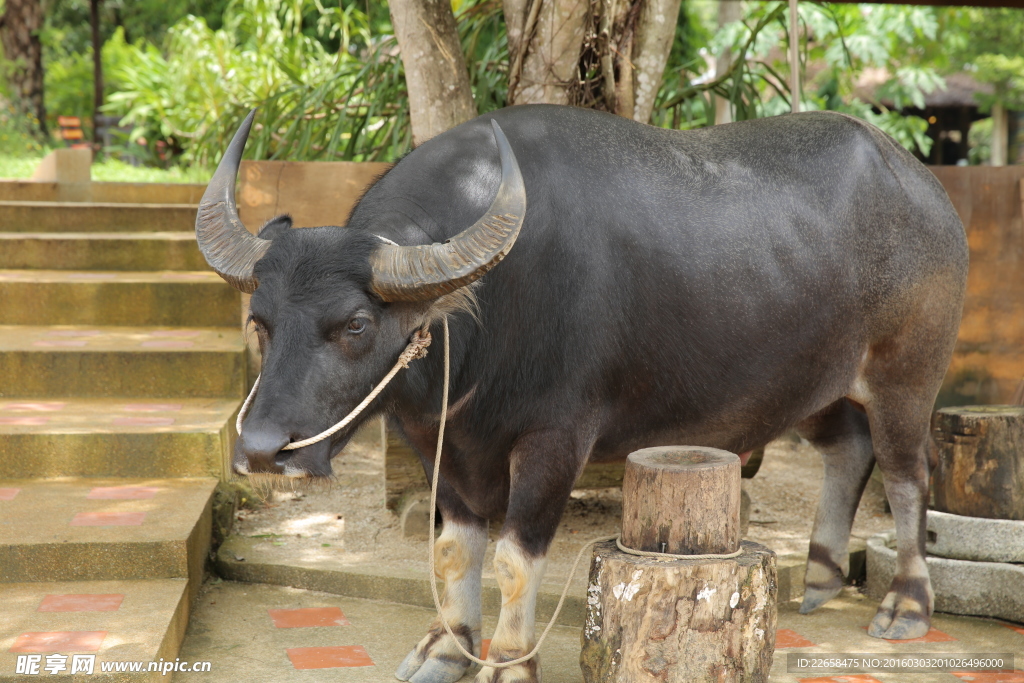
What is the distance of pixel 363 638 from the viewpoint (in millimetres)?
3561

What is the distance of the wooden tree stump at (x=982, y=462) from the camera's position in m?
3.90

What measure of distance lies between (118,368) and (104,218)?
2.43 metres

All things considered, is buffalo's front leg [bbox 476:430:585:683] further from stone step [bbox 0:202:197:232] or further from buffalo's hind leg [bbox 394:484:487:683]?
stone step [bbox 0:202:197:232]

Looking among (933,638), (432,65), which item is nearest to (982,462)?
(933,638)

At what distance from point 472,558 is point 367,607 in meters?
0.91

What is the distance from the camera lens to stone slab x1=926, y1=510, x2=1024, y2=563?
3861 mm

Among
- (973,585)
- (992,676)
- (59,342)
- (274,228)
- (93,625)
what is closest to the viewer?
(274,228)

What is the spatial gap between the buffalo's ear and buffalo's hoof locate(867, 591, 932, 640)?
273cm

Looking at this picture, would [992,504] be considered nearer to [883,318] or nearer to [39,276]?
[883,318]

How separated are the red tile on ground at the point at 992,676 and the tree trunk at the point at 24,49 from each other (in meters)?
15.2

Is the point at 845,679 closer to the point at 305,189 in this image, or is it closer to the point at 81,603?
the point at 81,603

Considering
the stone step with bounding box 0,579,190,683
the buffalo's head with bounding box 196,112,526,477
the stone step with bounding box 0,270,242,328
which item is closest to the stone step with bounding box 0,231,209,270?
the stone step with bounding box 0,270,242,328

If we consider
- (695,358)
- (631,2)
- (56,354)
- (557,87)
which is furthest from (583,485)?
(56,354)

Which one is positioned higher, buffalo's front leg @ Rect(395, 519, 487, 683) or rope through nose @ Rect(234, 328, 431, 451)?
rope through nose @ Rect(234, 328, 431, 451)
